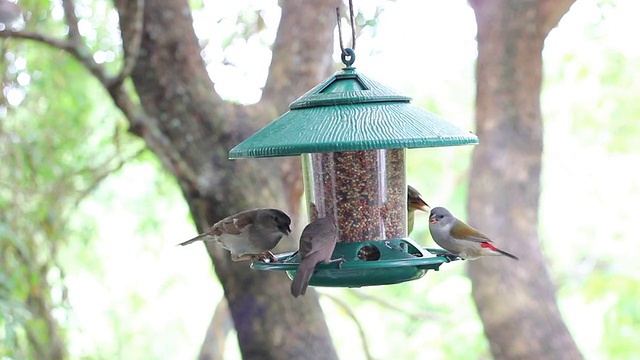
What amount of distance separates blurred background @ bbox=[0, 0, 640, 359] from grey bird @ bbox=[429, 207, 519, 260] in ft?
8.45

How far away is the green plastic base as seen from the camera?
314cm

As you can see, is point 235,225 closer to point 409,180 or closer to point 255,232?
point 255,232

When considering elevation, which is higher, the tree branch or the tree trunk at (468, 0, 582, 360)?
the tree branch

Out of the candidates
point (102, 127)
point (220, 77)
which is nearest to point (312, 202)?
point (220, 77)

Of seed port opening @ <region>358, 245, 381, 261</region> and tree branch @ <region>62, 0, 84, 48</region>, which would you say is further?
tree branch @ <region>62, 0, 84, 48</region>

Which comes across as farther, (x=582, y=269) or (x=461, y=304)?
(x=582, y=269)

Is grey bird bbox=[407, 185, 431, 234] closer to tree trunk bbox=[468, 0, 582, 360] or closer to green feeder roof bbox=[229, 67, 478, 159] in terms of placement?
green feeder roof bbox=[229, 67, 478, 159]

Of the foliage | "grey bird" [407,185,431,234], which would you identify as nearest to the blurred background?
the foliage

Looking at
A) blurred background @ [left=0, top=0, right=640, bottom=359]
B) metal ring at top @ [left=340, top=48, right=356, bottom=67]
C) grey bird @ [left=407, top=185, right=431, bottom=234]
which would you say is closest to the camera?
metal ring at top @ [left=340, top=48, right=356, bottom=67]

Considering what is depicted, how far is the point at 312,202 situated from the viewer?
3.75 meters

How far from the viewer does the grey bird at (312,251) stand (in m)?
3.02

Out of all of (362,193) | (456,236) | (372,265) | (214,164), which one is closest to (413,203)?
(456,236)

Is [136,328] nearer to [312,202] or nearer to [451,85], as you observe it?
[451,85]

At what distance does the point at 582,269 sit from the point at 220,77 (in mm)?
6963
